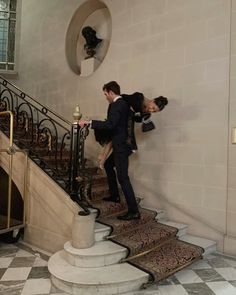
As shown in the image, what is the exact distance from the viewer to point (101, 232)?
9.20ft

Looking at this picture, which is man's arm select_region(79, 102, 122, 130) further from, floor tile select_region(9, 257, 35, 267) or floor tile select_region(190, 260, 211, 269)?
floor tile select_region(190, 260, 211, 269)

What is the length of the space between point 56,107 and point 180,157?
2633 millimetres

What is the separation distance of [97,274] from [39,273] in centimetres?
62

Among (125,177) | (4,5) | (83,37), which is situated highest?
(4,5)

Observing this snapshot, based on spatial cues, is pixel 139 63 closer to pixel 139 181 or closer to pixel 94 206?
pixel 139 181

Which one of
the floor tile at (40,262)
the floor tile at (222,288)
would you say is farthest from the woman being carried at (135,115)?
the floor tile at (222,288)

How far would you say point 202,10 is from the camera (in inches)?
134

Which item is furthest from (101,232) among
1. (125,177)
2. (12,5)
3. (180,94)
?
(12,5)

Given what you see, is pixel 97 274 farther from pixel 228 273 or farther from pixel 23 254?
pixel 228 273

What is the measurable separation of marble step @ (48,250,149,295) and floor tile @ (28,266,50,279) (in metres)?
0.16

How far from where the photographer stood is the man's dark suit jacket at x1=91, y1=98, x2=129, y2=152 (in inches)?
114

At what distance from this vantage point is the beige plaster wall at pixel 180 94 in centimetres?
325

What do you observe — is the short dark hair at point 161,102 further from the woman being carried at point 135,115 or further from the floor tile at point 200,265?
the floor tile at point 200,265

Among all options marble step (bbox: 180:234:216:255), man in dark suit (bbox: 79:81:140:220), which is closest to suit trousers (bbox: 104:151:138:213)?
man in dark suit (bbox: 79:81:140:220)
